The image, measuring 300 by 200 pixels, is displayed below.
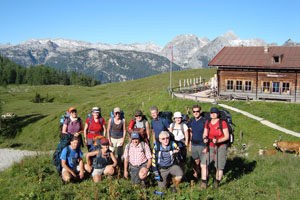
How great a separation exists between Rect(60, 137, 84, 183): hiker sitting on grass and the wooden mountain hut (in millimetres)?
26674

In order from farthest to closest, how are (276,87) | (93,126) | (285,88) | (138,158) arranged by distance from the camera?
1. (276,87)
2. (285,88)
3. (93,126)
4. (138,158)

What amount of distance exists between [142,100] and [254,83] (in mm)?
14186

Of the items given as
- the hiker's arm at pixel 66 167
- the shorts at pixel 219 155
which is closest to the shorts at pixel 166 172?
the shorts at pixel 219 155

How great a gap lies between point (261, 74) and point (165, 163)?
28186mm

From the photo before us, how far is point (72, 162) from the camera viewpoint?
907 centimetres

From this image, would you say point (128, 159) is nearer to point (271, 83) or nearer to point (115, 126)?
point (115, 126)

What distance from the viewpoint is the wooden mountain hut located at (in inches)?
1240

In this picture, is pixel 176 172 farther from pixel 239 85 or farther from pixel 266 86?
pixel 239 85

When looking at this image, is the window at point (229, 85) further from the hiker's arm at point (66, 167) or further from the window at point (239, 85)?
the hiker's arm at point (66, 167)

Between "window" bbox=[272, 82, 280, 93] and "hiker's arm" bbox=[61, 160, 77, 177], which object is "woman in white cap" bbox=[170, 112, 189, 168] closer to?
"hiker's arm" bbox=[61, 160, 77, 177]

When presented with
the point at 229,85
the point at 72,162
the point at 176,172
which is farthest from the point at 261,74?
the point at 72,162

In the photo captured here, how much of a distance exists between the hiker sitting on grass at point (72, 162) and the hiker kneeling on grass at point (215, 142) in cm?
402

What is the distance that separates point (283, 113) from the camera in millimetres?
26859

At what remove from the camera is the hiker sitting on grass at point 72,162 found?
8891 millimetres
